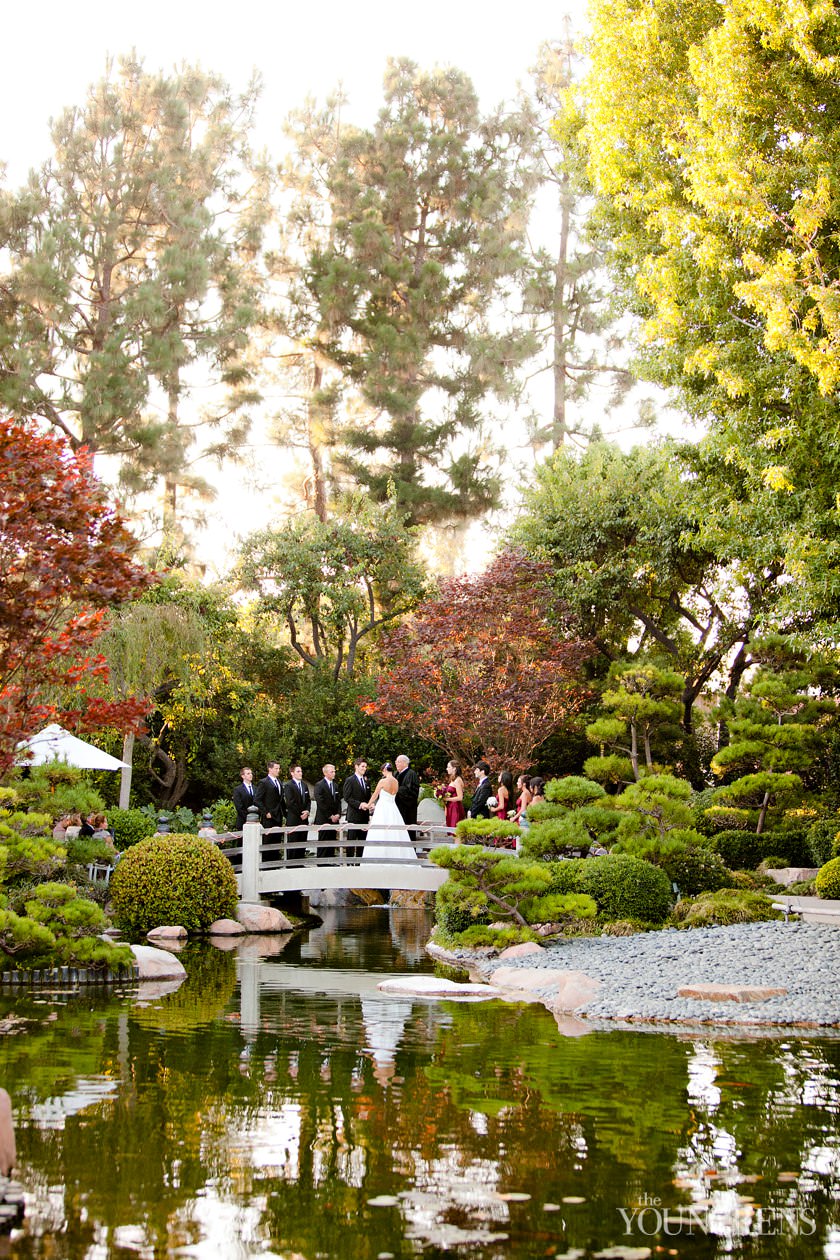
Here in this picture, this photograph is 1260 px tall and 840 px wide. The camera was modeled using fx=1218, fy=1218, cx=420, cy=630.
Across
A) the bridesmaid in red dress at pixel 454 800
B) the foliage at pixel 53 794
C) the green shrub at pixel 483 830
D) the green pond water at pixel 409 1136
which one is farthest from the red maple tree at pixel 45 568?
the bridesmaid in red dress at pixel 454 800

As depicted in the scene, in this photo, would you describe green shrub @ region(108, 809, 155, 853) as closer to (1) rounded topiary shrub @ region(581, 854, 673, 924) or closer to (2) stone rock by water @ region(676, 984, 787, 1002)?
(1) rounded topiary shrub @ region(581, 854, 673, 924)

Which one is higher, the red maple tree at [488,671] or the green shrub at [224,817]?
the red maple tree at [488,671]

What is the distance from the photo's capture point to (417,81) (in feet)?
108

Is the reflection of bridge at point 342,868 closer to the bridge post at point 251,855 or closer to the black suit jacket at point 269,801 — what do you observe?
the bridge post at point 251,855

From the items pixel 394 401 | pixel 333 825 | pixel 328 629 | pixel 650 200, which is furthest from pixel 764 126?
pixel 394 401

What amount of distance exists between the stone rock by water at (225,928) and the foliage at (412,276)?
15.7 meters

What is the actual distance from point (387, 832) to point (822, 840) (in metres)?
6.41

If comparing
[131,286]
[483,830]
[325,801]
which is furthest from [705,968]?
[131,286]

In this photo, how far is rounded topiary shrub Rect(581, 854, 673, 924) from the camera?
13.9 m

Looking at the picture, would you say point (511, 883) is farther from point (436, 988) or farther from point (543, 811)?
point (436, 988)

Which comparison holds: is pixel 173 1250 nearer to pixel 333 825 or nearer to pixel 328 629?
pixel 333 825

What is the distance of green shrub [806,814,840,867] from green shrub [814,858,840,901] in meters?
3.03

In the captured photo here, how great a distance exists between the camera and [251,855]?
17344mm

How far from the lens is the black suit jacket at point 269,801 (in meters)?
17.8
